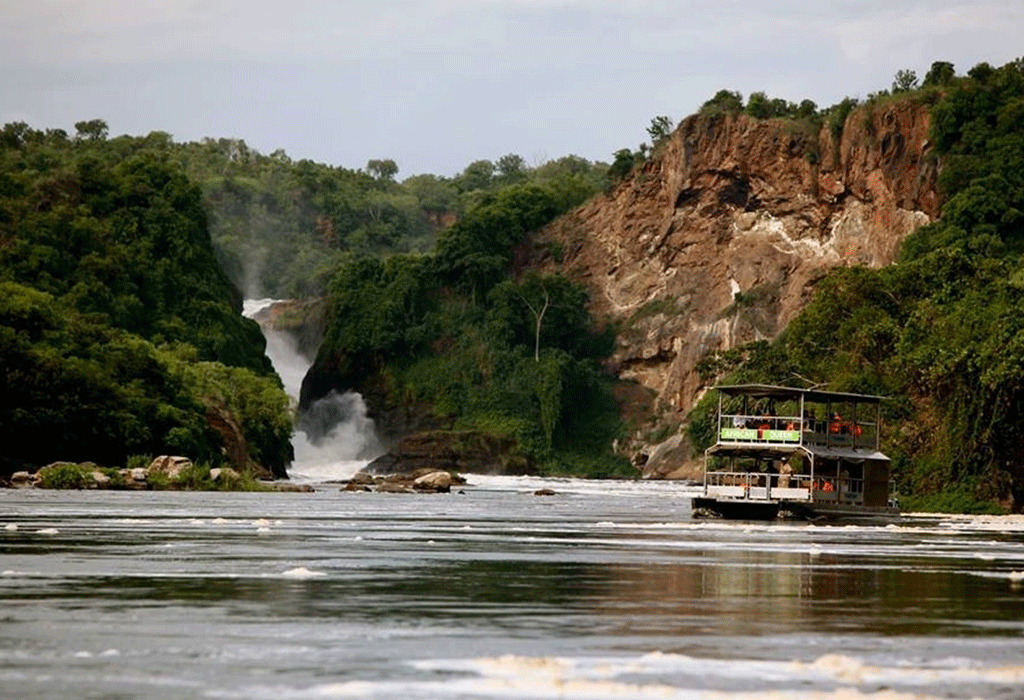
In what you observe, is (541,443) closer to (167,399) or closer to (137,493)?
(167,399)

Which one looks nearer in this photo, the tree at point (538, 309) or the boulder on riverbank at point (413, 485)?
the boulder on riverbank at point (413, 485)

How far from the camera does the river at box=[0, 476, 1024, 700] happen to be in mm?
17391

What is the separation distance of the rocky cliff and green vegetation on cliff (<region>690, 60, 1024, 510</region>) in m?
5.76

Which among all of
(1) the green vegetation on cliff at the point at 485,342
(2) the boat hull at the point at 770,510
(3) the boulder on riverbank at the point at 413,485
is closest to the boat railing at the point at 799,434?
(2) the boat hull at the point at 770,510

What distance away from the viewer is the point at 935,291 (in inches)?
3821

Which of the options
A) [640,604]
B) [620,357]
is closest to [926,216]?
[620,357]

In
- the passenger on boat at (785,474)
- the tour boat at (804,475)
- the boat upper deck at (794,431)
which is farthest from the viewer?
the passenger on boat at (785,474)

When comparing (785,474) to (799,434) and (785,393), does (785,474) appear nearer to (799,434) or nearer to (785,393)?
(799,434)

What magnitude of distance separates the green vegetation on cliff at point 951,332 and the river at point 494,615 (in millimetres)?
27018

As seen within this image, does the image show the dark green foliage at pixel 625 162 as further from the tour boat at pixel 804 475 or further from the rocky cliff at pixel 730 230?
the tour boat at pixel 804 475

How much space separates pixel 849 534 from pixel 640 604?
89.9 ft

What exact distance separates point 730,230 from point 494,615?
14122cm

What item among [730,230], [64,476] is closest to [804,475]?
[64,476]

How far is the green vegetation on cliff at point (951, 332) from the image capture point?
7162cm
